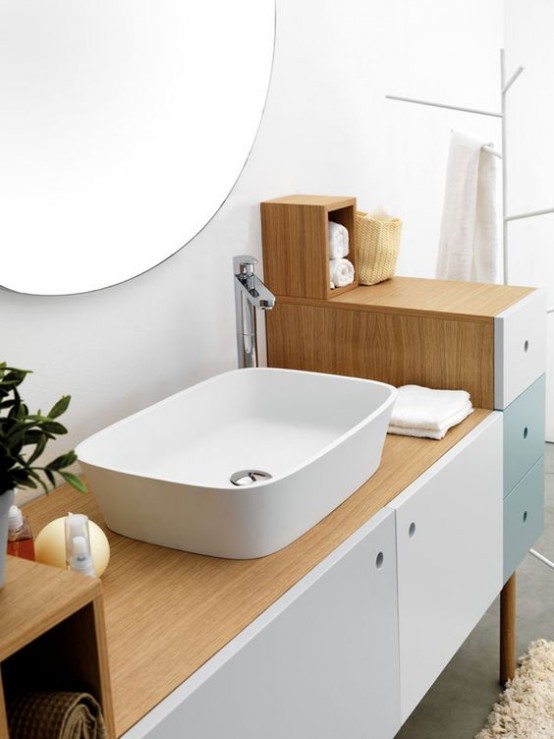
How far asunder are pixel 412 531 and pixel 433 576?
0.54 ft

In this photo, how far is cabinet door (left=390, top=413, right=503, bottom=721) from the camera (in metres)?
1.66

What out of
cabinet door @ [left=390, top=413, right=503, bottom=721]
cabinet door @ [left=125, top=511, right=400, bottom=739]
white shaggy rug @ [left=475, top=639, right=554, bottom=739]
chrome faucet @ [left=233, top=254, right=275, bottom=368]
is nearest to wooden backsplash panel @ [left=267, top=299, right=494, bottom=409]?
cabinet door @ [left=390, top=413, right=503, bottom=721]

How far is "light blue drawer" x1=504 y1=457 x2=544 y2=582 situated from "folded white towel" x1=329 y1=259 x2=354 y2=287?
1.90 feet

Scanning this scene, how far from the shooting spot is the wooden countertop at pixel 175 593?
1.16m

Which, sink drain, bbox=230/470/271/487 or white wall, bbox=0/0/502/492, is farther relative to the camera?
white wall, bbox=0/0/502/492

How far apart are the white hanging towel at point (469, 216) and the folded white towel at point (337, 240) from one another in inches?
18.1

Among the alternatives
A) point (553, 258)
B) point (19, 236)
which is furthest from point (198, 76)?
point (553, 258)

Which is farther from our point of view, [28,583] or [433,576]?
[433,576]

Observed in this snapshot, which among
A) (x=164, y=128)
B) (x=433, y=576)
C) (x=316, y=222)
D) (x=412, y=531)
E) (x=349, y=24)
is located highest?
(x=349, y=24)

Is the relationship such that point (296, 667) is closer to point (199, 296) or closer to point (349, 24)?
point (199, 296)

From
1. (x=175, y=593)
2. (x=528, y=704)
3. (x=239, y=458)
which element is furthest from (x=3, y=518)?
(x=528, y=704)

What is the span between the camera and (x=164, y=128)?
5.96ft

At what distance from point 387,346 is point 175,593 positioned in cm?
88

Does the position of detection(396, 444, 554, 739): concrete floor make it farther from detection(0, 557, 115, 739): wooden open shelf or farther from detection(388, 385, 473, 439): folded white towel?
detection(0, 557, 115, 739): wooden open shelf
